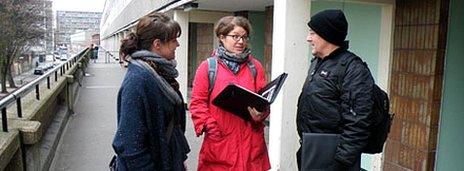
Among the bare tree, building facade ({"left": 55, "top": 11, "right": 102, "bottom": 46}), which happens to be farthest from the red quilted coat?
building facade ({"left": 55, "top": 11, "right": 102, "bottom": 46})

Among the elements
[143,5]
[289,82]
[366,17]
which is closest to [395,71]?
[366,17]

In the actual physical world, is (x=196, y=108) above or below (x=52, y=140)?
above

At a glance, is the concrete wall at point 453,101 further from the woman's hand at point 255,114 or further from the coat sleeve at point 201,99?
the coat sleeve at point 201,99

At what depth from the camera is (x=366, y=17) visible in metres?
5.56

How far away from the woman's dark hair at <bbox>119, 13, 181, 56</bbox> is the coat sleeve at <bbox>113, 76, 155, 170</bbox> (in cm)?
25

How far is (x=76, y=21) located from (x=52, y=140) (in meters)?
111

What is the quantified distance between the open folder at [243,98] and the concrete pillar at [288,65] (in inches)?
51.2

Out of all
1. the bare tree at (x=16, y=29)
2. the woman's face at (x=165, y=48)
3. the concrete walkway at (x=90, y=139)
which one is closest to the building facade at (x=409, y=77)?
the concrete walkway at (x=90, y=139)

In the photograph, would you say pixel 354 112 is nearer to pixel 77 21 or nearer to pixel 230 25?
pixel 230 25

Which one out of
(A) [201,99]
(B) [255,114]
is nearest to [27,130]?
(A) [201,99]

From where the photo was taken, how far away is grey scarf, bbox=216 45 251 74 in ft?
10.2

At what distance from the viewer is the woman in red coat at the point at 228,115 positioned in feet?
10.1

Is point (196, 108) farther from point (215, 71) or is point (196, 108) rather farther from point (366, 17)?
point (366, 17)

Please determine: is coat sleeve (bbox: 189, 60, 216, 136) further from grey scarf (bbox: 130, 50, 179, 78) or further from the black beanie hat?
the black beanie hat
